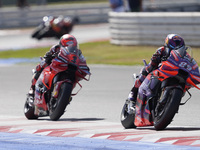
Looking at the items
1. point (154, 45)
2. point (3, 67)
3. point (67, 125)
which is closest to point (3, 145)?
point (67, 125)

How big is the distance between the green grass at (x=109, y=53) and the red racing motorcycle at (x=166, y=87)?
1110 centimetres

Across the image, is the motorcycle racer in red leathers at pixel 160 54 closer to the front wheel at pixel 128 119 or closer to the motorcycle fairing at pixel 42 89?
the front wheel at pixel 128 119

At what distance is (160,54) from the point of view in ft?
28.3

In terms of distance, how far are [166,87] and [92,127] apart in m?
1.40

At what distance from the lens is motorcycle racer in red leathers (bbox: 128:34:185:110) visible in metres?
8.44

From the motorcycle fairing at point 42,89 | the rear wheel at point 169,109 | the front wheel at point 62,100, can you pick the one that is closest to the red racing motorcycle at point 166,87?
the rear wheel at point 169,109

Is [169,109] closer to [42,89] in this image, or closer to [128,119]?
[128,119]

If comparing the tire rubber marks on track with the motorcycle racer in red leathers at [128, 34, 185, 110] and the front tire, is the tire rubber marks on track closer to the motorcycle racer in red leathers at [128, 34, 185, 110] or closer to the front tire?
the motorcycle racer in red leathers at [128, 34, 185, 110]

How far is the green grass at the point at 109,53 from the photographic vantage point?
21.1 metres

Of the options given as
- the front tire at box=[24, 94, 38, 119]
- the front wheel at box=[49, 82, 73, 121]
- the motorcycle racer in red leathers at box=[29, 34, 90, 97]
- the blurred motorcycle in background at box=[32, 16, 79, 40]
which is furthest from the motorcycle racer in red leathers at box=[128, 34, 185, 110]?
the blurred motorcycle in background at box=[32, 16, 79, 40]

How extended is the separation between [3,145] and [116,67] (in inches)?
475

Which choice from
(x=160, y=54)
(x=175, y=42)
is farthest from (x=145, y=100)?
(x=175, y=42)

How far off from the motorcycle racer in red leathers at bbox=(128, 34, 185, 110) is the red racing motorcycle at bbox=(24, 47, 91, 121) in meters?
1.23

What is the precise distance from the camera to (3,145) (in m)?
7.74
